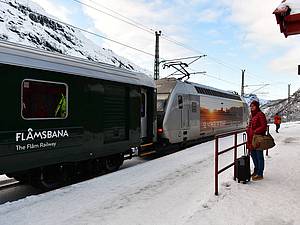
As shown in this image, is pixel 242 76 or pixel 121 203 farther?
pixel 242 76

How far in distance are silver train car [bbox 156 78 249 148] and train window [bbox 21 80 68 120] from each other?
20.7 feet

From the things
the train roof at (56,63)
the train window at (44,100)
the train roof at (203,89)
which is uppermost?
the train roof at (203,89)

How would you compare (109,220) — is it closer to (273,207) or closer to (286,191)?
(273,207)

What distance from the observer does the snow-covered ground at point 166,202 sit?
16.2 feet

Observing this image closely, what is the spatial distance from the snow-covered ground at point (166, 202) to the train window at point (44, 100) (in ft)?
5.25

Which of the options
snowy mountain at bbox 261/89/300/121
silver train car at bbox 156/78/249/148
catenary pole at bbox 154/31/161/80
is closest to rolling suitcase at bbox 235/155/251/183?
silver train car at bbox 156/78/249/148

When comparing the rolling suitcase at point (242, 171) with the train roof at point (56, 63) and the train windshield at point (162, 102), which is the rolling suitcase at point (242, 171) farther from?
the train windshield at point (162, 102)

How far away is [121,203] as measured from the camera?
19.2 ft

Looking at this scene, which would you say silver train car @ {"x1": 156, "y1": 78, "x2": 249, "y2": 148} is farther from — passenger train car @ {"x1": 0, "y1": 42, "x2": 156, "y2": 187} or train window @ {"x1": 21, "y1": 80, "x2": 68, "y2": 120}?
train window @ {"x1": 21, "y1": 80, "x2": 68, "y2": 120}

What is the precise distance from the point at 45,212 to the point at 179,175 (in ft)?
12.1

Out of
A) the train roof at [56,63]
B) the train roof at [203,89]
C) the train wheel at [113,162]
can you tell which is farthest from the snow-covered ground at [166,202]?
the train roof at [203,89]

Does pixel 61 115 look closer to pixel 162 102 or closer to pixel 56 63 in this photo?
pixel 56 63

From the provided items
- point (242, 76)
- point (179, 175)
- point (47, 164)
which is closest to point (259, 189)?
point (179, 175)

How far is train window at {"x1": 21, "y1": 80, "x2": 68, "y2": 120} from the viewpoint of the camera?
22.2 feet
